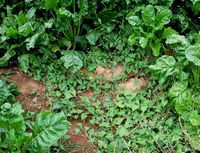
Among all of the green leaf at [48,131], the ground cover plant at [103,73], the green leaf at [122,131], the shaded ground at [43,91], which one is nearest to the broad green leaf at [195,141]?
the ground cover plant at [103,73]

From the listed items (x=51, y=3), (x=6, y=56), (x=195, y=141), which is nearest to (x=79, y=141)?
(x=195, y=141)

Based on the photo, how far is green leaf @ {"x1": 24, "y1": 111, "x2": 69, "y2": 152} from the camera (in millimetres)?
3674

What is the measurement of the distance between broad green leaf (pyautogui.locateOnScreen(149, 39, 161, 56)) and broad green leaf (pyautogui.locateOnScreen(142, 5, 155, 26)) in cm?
22

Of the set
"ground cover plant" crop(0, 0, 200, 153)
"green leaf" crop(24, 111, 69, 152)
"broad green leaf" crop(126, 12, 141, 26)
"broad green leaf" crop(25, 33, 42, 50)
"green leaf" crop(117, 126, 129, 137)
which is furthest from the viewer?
"broad green leaf" crop(126, 12, 141, 26)

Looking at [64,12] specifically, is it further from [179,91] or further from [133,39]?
[179,91]

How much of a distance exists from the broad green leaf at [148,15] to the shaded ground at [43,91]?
0.64m

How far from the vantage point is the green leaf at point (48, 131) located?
12.1ft

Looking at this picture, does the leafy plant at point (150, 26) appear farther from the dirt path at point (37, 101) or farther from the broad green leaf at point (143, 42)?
the dirt path at point (37, 101)

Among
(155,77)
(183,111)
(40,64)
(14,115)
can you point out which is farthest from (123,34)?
(14,115)

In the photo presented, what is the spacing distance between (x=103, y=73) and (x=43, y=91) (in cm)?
76

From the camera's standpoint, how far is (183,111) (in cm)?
423

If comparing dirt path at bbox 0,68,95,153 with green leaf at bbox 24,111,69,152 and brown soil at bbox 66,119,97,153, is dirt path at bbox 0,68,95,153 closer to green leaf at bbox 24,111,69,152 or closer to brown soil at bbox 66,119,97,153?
brown soil at bbox 66,119,97,153

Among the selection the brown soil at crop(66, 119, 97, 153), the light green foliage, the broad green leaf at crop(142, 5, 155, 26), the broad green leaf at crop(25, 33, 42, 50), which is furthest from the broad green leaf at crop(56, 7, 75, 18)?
the light green foliage

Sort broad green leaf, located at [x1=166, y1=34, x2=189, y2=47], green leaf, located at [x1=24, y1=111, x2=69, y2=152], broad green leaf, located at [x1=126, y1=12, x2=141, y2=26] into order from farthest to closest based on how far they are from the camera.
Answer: broad green leaf, located at [x1=126, y1=12, x2=141, y2=26], broad green leaf, located at [x1=166, y1=34, x2=189, y2=47], green leaf, located at [x1=24, y1=111, x2=69, y2=152]
